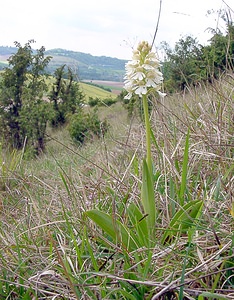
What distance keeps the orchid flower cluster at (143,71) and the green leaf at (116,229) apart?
53 centimetres

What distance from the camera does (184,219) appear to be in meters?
1.68

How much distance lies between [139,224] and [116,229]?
0.13m

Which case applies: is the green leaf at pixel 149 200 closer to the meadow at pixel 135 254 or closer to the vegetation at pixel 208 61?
the meadow at pixel 135 254

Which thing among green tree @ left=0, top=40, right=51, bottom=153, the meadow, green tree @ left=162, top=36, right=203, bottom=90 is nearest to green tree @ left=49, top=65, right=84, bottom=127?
green tree @ left=0, top=40, right=51, bottom=153

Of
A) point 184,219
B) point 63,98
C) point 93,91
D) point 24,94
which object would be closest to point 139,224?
point 184,219

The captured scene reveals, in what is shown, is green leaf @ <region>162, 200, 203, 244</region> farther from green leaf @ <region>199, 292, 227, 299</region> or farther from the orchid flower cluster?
the orchid flower cluster

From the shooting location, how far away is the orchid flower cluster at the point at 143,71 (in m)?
1.65

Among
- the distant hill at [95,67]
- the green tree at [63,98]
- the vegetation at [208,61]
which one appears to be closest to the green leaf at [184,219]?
the distant hill at [95,67]

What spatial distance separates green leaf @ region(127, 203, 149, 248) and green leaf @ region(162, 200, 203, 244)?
9 centimetres

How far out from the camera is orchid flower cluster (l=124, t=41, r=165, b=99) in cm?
165

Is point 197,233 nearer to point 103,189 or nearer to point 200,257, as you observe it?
point 200,257

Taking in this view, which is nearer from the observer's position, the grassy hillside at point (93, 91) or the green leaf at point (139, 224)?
the green leaf at point (139, 224)

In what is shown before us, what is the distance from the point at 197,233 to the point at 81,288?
50cm

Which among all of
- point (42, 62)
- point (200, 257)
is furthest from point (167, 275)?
point (42, 62)
